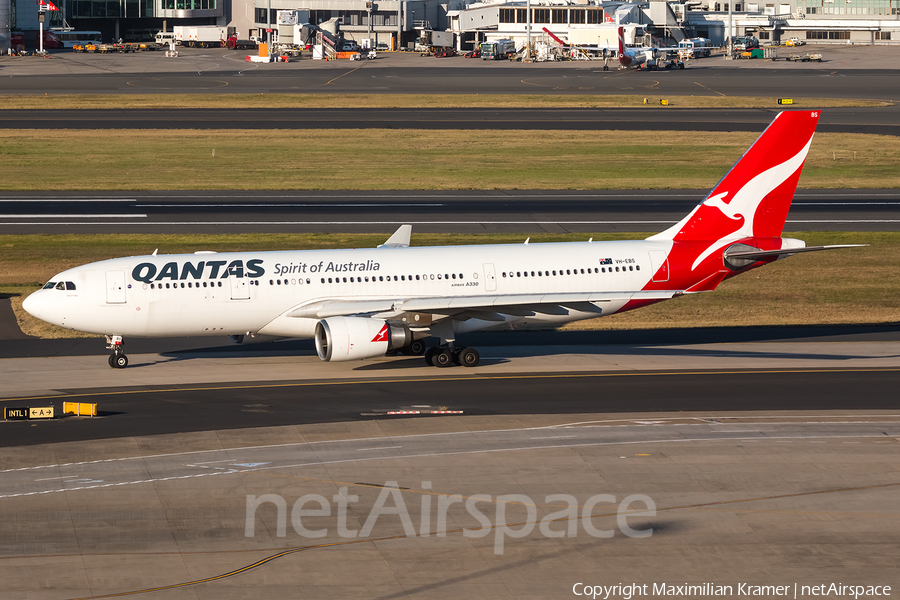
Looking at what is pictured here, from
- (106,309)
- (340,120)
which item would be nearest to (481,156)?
(340,120)

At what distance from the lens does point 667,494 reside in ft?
86.2

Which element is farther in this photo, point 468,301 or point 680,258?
point 680,258

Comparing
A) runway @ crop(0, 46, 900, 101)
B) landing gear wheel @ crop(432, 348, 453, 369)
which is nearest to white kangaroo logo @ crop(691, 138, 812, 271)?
landing gear wheel @ crop(432, 348, 453, 369)

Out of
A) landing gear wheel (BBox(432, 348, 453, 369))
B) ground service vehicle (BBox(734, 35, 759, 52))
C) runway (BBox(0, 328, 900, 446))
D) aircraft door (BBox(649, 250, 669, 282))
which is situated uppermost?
ground service vehicle (BBox(734, 35, 759, 52))

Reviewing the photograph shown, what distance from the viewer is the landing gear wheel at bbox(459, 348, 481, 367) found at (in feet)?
128

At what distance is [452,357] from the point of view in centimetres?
3931

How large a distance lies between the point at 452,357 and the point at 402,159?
52221mm

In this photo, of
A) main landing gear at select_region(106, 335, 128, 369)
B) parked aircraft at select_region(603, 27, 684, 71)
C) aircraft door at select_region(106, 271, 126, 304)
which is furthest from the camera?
parked aircraft at select_region(603, 27, 684, 71)

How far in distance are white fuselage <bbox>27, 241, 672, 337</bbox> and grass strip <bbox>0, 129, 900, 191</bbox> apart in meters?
40.7

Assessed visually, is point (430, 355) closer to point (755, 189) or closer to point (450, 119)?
point (755, 189)

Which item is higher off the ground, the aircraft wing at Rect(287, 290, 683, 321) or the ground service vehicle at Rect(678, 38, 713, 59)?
the ground service vehicle at Rect(678, 38, 713, 59)

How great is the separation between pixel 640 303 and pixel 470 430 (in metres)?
11.8

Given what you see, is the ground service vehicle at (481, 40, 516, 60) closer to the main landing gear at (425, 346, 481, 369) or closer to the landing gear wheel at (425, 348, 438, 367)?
the landing gear wheel at (425, 348, 438, 367)

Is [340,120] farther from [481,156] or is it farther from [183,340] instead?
[183,340]
